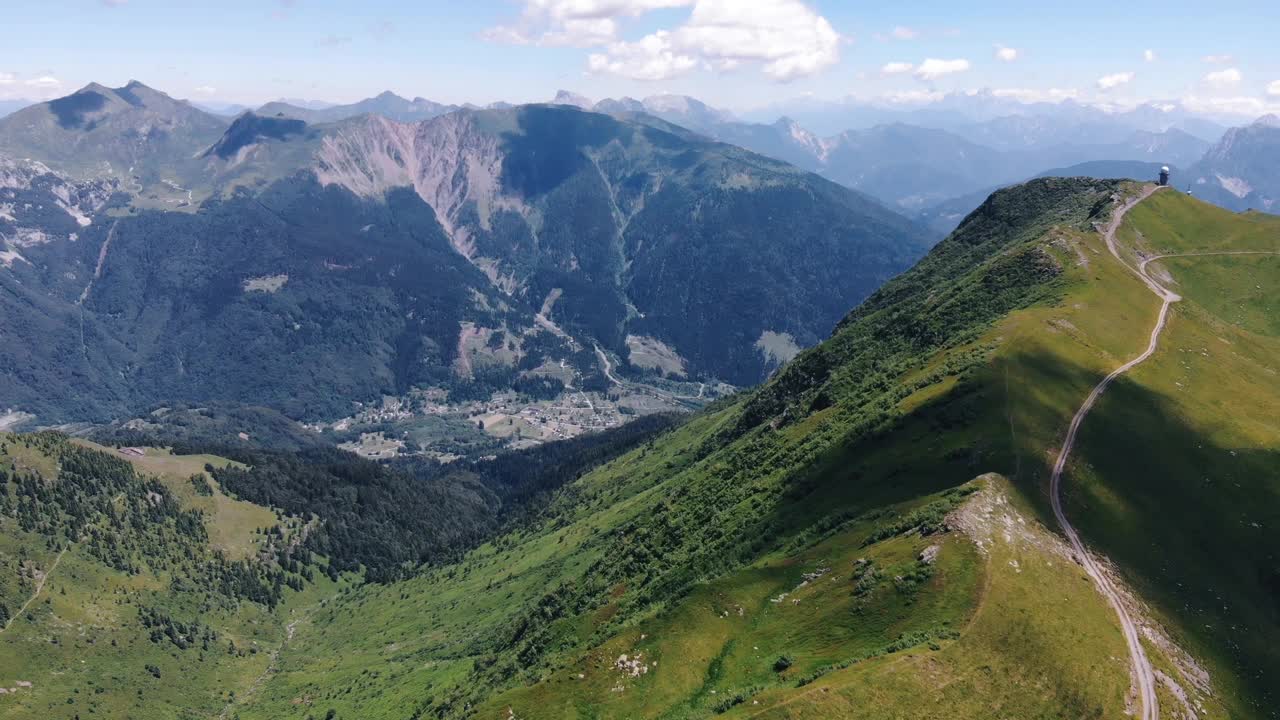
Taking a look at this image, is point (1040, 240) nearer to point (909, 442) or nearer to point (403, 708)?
point (909, 442)

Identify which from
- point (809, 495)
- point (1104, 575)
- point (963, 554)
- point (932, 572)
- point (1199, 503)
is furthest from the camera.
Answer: point (809, 495)

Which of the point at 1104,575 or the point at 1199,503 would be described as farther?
the point at 1199,503

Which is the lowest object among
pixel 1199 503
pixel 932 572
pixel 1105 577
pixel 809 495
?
pixel 809 495

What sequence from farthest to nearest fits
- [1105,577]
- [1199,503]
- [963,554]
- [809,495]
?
[809,495] → [1199,503] → [1105,577] → [963,554]

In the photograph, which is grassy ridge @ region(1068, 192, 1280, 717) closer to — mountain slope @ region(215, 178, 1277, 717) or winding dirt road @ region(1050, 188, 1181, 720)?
mountain slope @ region(215, 178, 1277, 717)

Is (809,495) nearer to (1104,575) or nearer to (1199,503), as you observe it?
(1104,575)

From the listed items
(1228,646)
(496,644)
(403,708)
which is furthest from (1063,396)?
(403,708)

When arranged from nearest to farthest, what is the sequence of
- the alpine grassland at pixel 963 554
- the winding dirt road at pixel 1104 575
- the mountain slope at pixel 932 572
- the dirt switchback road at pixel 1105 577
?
the dirt switchback road at pixel 1105 577
the winding dirt road at pixel 1104 575
the mountain slope at pixel 932 572
the alpine grassland at pixel 963 554

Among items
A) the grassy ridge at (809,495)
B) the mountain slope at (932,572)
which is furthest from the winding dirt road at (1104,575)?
the grassy ridge at (809,495)

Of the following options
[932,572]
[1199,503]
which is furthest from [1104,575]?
[1199,503]

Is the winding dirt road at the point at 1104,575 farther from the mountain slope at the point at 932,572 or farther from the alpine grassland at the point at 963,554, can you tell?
the mountain slope at the point at 932,572

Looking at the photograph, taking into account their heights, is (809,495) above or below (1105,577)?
below
